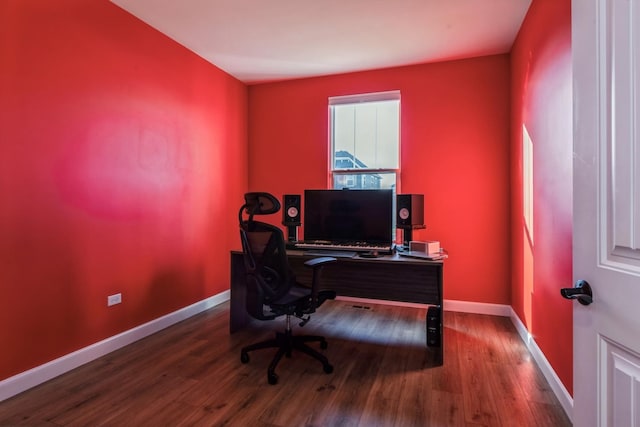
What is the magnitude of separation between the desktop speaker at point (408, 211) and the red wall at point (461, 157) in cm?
73

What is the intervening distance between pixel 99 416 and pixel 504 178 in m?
3.84

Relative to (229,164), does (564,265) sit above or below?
below

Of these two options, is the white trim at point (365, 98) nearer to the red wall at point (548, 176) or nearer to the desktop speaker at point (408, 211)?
the red wall at point (548, 176)

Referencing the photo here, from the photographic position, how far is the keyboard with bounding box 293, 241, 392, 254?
2.70 meters

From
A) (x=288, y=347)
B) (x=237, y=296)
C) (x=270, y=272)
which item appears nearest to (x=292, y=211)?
(x=237, y=296)

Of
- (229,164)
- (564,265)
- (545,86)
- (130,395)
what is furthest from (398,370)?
(229,164)

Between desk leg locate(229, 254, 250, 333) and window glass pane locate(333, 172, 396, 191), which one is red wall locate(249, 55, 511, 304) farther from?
desk leg locate(229, 254, 250, 333)

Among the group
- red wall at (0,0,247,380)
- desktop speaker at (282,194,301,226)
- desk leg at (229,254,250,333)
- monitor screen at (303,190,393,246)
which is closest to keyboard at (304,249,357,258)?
monitor screen at (303,190,393,246)

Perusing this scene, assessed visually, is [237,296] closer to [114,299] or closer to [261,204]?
[114,299]

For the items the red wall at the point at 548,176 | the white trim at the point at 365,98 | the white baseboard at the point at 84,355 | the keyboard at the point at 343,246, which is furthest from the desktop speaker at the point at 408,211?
the white baseboard at the point at 84,355

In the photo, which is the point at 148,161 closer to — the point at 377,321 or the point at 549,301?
the point at 377,321

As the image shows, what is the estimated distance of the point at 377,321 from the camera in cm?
318

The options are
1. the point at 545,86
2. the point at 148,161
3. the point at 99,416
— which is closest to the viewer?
the point at 99,416

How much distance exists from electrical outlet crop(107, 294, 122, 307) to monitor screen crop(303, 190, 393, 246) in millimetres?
1660
